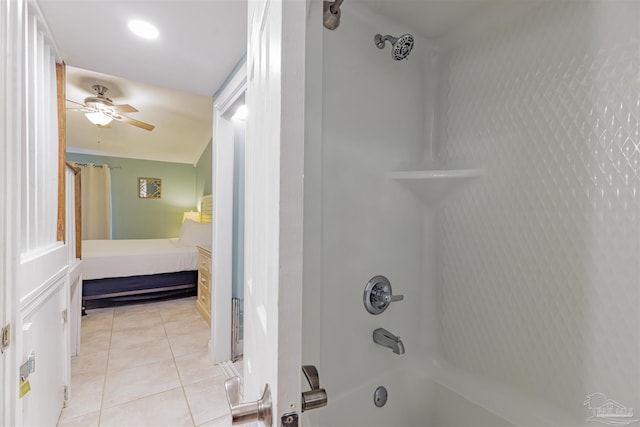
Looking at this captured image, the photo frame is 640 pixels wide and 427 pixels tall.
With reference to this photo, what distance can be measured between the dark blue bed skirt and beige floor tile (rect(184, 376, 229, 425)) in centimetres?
194

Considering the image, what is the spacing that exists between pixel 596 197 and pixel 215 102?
2341 millimetres

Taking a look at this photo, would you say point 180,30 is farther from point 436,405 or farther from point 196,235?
point 196,235

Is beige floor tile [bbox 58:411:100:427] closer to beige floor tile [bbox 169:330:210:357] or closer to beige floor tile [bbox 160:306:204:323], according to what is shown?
beige floor tile [bbox 169:330:210:357]

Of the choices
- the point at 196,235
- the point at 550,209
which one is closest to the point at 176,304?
the point at 196,235

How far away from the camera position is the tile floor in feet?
5.35

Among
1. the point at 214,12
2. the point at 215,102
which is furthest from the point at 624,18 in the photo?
the point at 215,102

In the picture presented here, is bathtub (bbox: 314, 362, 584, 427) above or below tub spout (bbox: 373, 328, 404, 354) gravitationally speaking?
below

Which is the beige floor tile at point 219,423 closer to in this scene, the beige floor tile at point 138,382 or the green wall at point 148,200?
the beige floor tile at point 138,382

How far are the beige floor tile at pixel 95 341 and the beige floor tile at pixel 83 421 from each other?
0.88 meters

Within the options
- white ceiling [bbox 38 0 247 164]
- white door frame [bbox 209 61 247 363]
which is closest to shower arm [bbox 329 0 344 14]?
white ceiling [bbox 38 0 247 164]

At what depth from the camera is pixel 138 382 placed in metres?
1.93

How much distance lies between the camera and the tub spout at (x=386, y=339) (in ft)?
3.89

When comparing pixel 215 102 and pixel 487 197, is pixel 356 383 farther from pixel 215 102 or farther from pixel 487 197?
pixel 215 102

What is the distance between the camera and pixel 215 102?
2211 mm
